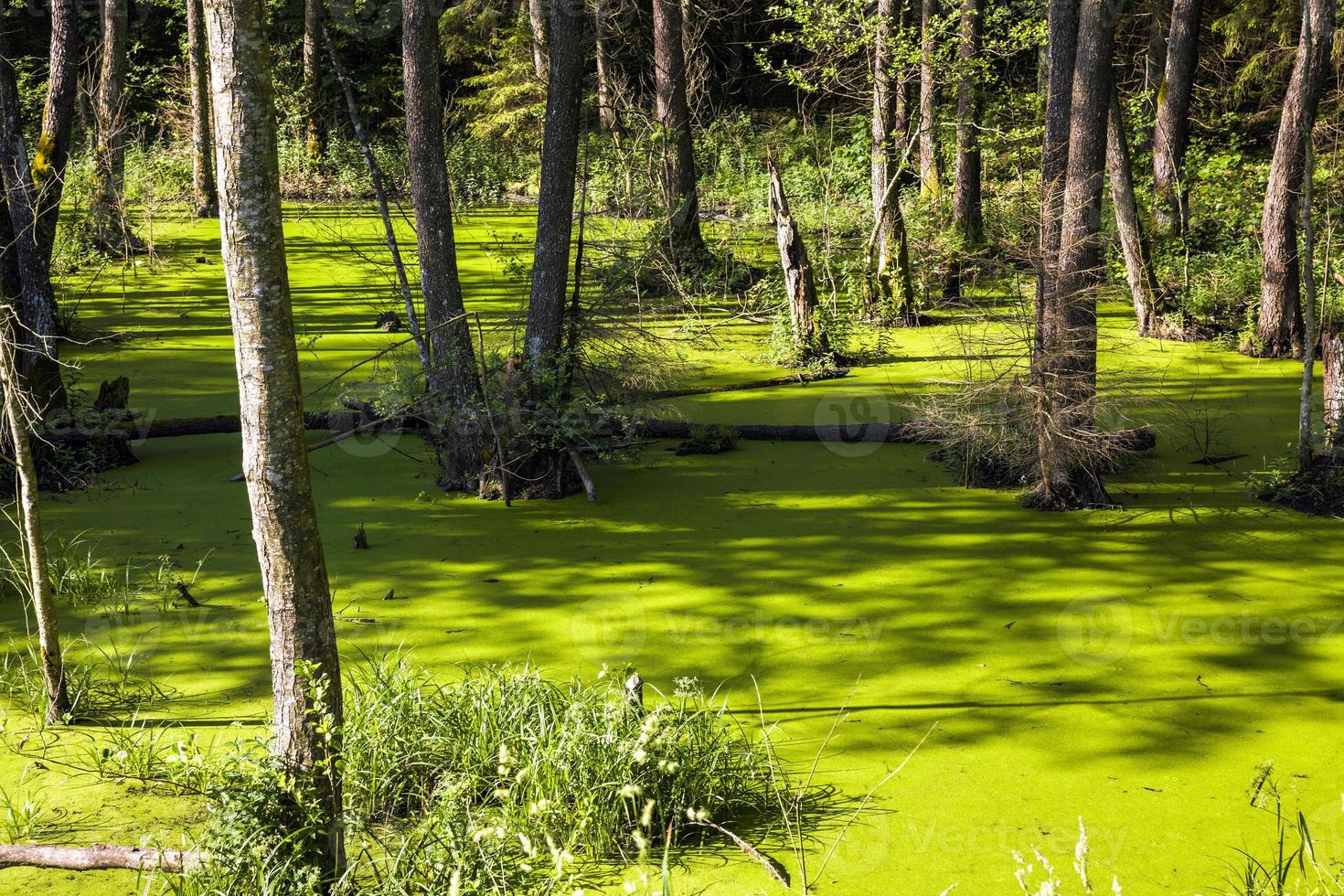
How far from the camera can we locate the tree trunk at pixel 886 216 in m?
12.9

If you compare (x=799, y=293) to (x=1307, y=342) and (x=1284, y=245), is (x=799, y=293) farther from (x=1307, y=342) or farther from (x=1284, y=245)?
(x=1307, y=342)

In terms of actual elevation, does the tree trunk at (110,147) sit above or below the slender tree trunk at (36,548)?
above

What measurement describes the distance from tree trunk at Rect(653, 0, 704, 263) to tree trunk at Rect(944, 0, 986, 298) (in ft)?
10.2

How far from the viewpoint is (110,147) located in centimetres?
1298

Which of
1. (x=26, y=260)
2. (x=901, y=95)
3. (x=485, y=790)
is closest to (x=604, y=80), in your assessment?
(x=901, y=95)

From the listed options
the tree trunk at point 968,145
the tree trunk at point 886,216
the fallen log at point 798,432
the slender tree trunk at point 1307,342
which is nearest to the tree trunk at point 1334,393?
the slender tree trunk at point 1307,342

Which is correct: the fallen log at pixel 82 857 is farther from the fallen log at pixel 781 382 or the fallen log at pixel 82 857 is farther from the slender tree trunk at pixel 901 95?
the slender tree trunk at pixel 901 95

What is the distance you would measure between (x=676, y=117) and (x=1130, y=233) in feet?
17.5

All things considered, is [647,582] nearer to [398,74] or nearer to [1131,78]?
[1131,78]

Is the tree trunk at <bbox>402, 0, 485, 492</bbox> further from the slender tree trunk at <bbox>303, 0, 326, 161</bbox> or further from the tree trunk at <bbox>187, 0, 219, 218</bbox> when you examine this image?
the slender tree trunk at <bbox>303, 0, 326, 161</bbox>

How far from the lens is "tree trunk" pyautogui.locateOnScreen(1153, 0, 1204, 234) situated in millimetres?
13602

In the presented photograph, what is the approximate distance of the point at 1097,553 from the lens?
648cm

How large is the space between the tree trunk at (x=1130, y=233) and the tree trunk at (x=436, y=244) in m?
7.39

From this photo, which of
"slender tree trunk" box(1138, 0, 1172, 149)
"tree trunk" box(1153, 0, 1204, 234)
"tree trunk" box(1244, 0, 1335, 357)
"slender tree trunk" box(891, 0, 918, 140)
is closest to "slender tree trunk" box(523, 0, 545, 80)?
"slender tree trunk" box(891, 0, 918, 140)
